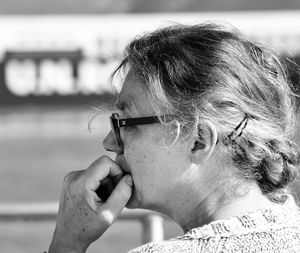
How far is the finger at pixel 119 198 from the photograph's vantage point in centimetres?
171

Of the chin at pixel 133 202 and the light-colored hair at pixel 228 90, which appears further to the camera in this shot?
the chin at pixel 133 202

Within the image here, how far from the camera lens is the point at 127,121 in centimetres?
171

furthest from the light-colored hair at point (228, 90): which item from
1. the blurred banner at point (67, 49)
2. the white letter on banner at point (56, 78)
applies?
the white letter on banner at point (56, 78)

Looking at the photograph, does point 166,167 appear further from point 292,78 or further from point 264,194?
point 292,78

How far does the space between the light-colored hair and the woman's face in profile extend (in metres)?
0.05

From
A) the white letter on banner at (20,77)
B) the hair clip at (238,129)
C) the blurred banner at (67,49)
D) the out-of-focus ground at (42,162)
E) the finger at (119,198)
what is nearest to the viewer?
the hair clip at (238,129)

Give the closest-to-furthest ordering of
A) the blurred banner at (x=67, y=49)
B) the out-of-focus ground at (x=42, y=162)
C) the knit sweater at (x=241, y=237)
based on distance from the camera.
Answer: the knit sweater at (x=241, y=237), the out-of-focus ground at (x=42, y=162), the blurred banner at (x=67, y=49)

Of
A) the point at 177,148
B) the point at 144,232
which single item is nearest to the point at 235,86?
the point at 177,148

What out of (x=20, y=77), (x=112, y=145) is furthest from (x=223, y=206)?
(x=20, y=77)

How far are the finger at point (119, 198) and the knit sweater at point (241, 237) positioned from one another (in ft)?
0.63

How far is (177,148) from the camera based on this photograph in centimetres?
164

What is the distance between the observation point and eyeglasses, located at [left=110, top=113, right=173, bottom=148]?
1651mm

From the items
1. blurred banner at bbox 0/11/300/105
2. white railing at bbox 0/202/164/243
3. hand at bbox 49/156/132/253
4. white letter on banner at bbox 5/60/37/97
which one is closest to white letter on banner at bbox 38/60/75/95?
blurred banner at bbox 0/11/300/105

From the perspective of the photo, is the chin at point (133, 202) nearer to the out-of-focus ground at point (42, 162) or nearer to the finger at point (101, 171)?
the finger at point (101, 171)
